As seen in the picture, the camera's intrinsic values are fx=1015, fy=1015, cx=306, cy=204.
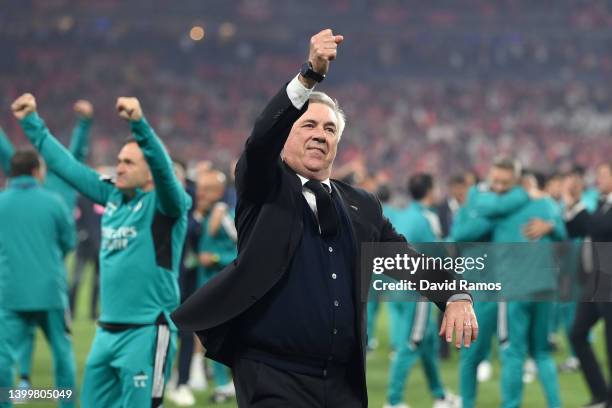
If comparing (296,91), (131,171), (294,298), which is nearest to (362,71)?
(131,171)

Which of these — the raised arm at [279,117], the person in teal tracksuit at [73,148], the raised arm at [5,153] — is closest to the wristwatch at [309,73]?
the raised arm at [279,117]

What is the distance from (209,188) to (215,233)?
17.4 inches

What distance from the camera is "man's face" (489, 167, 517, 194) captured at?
26.4 ft

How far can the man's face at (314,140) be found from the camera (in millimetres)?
→ 3799

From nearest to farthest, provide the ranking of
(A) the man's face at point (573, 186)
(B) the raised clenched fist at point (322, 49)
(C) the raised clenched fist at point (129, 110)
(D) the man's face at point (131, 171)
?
(B) the raised clenched fist at point (322, 49)
(C) the raised clenched fist at point (129, 110)
(D) the man's face at point (131, 171)
(A) the man's face at point (573, 186)

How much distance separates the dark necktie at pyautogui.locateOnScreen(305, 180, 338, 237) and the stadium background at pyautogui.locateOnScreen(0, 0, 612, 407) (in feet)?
103

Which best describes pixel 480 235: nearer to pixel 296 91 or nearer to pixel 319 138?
pixel 319 138

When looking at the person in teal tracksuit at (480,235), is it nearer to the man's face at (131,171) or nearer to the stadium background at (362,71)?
the man's face at (131,171)

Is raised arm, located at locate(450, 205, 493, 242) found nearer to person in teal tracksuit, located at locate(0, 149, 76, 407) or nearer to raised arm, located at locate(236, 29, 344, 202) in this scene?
person in teal tracksuit, located at locate(0, 149, 76, 407)

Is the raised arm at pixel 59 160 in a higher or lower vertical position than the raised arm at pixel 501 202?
lower

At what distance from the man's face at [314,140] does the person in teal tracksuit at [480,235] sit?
12.8 feet

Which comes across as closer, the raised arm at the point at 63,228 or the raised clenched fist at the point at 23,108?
the raised clenched fist at the point at 23,108

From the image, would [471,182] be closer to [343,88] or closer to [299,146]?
[299,146]

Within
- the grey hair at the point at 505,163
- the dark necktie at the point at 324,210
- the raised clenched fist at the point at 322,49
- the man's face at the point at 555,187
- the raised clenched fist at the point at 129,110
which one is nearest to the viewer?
the raised clenched fist at the point at 322,49
